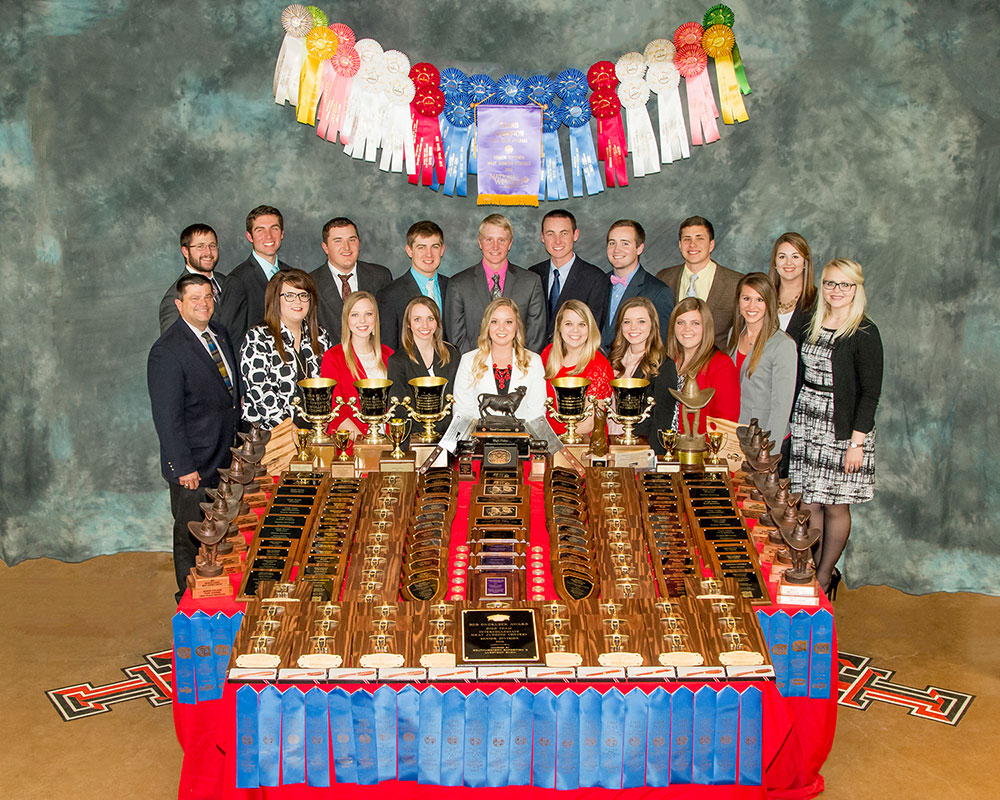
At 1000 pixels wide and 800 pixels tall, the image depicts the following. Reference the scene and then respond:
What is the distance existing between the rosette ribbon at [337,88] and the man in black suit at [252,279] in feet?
2.63

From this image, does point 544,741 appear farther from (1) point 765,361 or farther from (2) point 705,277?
(2) point 705,277

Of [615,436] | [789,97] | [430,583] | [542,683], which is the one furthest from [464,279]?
[542,683]

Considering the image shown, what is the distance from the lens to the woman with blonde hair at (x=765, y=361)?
214 inches

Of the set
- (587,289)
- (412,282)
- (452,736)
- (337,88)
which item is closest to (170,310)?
(412,282)

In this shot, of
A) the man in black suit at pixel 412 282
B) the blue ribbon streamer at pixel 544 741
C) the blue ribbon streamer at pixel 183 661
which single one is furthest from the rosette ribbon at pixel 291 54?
the blue ribbon streamer at pixel 544 741

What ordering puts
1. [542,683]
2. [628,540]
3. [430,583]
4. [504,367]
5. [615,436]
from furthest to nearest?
1. [504,367]
2. [615,436]
3. [628,540]
4. [430,583]
5. [542,683]

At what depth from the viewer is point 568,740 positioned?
10.7 ft

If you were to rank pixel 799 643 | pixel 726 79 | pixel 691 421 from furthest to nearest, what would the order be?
pixel 726 79, pixel 691 421, pixel 799 643

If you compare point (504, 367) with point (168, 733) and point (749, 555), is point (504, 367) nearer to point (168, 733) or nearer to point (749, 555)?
point (749, 555)

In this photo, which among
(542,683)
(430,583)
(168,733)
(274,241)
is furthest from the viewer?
(274,241)

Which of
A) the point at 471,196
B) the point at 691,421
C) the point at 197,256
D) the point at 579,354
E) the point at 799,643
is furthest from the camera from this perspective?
the point at 471,196

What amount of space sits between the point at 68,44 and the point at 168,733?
178 inches

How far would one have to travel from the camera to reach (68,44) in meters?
6.45

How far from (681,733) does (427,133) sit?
463cm
